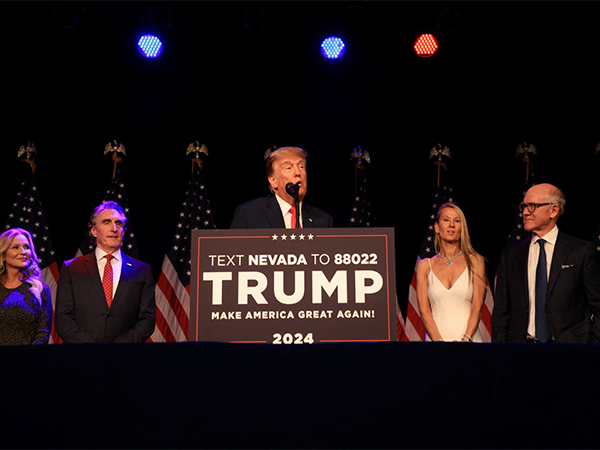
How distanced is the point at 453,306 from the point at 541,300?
519mm

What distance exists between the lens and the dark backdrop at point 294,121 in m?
5.72

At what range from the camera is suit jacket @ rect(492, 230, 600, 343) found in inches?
127

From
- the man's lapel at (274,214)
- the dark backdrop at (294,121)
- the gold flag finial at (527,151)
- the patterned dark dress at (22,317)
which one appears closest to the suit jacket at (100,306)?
the patterned dark dress at (22,317)

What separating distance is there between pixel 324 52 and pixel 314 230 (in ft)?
11.8

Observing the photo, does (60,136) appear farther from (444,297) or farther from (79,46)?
(444,297)

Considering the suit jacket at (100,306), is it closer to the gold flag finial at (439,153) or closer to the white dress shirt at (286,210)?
the white dress shirt at (286,210)

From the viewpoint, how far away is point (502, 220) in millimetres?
5977

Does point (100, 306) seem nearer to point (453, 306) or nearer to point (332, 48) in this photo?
point (453, 306)

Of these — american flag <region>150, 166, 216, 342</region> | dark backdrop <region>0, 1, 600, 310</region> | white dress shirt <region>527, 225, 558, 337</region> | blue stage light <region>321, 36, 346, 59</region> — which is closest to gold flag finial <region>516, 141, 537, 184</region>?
dark backdrop <region>0, 1, 600, 310</region>

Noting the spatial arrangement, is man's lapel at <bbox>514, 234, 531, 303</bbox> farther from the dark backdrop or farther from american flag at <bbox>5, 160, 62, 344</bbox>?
american flag at <bbox>5, 160, 62, 344</bbox>

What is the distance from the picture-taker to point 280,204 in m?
3.17

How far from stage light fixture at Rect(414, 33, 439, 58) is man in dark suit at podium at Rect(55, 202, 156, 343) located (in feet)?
9.55

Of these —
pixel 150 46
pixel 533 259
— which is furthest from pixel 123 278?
pixel 150 46

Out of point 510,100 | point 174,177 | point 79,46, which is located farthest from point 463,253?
point 79,46
